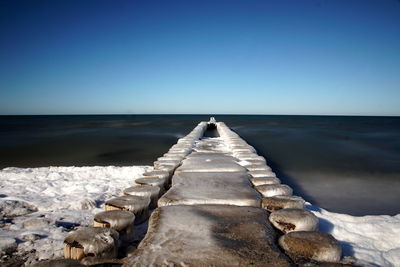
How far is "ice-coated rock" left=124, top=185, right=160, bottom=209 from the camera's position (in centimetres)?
276

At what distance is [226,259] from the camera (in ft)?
5.26

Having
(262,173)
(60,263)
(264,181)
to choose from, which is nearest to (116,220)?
(60,263)

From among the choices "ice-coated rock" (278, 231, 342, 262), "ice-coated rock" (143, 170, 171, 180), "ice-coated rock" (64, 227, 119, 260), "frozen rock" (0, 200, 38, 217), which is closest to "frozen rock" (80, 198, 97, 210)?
"frozen rock" (0, 200, 38, 217)

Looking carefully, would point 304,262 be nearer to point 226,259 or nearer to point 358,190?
point 226,259

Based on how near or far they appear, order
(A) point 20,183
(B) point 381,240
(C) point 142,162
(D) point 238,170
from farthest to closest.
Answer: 1. (C) point 142,162
2. (A) point 20,183
3. (D) point 238,170
4. (B) point 381,240

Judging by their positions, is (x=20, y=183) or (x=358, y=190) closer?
(x=20, y=183)

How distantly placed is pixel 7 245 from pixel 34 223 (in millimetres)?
581

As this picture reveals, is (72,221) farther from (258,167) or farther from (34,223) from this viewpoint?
(258,167)

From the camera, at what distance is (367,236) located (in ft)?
8.61

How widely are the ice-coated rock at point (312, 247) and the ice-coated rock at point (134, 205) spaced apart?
4.27 feet

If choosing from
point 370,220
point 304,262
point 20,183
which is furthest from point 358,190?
point 20,183

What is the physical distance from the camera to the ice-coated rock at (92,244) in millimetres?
1690

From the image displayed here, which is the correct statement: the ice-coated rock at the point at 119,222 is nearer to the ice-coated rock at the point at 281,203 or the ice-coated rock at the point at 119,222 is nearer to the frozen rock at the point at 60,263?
the frozen rock at the point at 60,263

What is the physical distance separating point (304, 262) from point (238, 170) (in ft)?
7.45
